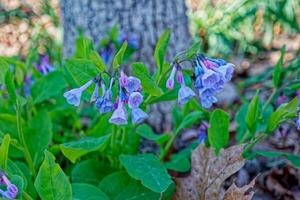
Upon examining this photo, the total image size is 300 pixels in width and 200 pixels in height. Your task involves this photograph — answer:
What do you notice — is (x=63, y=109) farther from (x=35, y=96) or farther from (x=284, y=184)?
(x=284, y=184)

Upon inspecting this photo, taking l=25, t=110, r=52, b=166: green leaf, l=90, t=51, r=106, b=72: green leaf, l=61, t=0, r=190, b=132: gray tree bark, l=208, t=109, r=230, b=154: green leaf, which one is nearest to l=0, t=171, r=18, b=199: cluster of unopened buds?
l=90, t=51, r=106, b=72: green leaf

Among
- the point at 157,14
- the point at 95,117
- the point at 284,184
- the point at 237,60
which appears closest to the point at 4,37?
the point at 237,60

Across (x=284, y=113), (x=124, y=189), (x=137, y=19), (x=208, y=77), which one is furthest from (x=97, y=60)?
(x=137, y=19)

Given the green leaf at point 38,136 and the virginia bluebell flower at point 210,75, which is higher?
the virginia bluebell flower at point 210,75

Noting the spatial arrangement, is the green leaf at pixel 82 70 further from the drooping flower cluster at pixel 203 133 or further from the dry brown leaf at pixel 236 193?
the drooping flower cluster at pixel 203 133

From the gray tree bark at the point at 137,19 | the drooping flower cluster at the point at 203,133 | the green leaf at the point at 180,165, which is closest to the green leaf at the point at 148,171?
the green leaf at the point at 180,165

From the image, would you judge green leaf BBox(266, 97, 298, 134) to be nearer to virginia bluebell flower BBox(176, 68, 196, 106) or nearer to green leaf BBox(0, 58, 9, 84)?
virginia bluebell flower BBox(176, 68, 196, 106)
